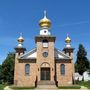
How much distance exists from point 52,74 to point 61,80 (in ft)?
7.80

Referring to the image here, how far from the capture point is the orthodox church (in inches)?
1916

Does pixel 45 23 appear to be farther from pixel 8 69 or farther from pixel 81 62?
pixel 81 62

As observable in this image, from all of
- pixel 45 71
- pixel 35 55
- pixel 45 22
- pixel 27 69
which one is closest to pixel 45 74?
pixel 45 71

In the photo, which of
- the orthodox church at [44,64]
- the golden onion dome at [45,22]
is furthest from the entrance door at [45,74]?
the golden onion dome at [45,22]

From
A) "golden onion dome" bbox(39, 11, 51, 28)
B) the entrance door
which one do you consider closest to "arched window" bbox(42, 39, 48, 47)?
"golden onion dome" bbox(39, 11, 51, 28)

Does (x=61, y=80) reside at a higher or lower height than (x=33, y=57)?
lower

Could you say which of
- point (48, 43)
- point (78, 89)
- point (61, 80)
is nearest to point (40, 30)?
point (48, 43)

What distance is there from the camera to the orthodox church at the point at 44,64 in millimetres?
48656

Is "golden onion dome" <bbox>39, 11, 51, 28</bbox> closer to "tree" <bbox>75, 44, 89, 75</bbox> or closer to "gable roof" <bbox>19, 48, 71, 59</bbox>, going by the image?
"gable roof" <bbox>19, 48, 71, 59</bbox>

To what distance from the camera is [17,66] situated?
49.5m

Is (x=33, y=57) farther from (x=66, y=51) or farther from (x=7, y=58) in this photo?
→ (x=7, y=58)

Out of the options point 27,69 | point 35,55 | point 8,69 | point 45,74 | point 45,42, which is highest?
point 45,42

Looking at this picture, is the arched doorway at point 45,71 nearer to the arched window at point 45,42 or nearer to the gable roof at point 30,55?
the gable roof at point 30,55

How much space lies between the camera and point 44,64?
4872cm
